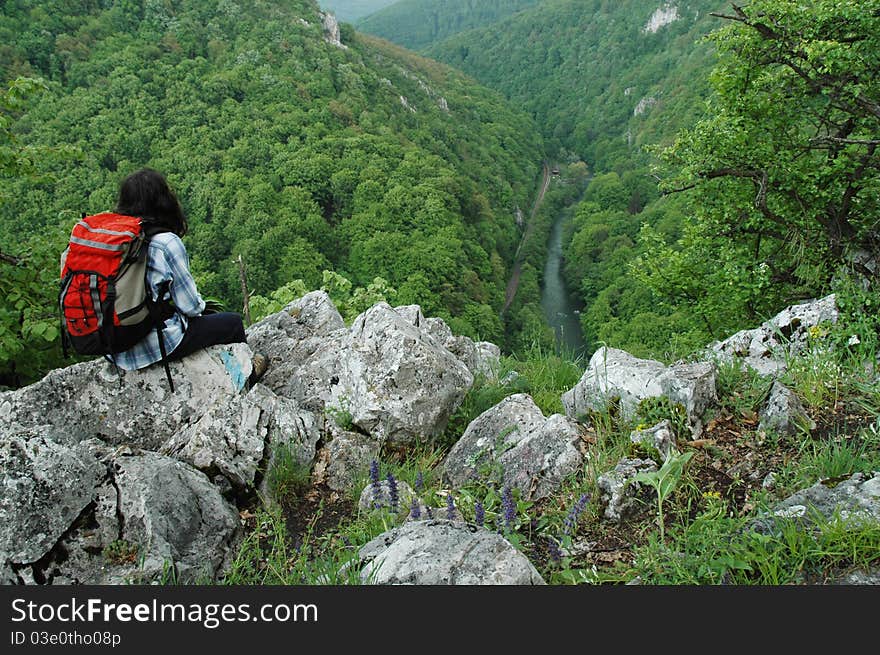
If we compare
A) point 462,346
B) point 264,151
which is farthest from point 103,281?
point 264,151

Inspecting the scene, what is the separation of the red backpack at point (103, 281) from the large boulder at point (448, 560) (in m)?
2.09

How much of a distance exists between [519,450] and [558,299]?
52144mm

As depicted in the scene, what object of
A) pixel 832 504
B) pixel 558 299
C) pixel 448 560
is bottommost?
pixel 558 299

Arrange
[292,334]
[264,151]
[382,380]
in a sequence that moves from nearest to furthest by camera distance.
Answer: [382,380] → [292,334] → [264,151]

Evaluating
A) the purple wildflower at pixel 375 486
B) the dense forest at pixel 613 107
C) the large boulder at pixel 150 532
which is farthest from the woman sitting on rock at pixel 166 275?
the dense forest at pixel 613 107

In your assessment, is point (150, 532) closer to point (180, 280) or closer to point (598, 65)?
point (180, 280)

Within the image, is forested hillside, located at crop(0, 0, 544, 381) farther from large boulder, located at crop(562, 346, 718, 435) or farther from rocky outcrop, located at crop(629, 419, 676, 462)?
rocky outcrop, located at crop(629, 419, 676, 462)

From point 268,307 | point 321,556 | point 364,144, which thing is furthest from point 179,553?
point 364,144

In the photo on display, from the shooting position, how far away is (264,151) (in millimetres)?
54562

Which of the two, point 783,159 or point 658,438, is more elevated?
point 783,159

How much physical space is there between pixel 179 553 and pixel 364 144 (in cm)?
5929

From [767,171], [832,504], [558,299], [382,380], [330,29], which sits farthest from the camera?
[330,29]

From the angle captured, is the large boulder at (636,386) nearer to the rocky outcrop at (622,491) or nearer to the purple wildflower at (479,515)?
the rocky outcrop at (622,491)

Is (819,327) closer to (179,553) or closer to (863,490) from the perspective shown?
(863,490)
